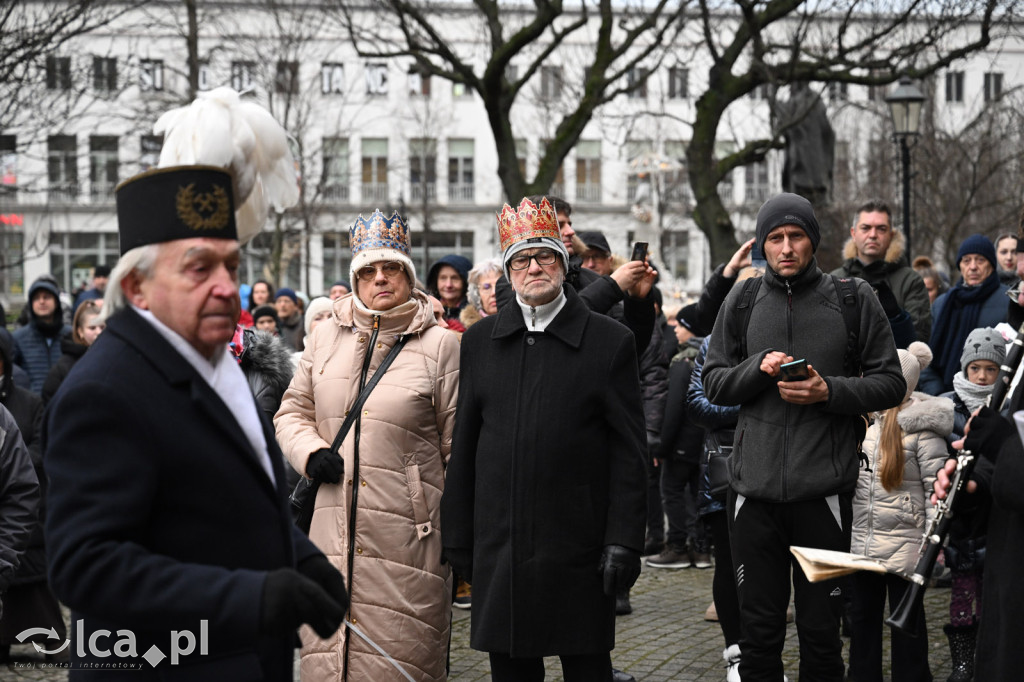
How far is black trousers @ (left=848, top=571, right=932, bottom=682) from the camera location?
5.87 metres

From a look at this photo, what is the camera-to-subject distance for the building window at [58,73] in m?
12.4

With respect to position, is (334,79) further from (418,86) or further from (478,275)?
(478,275)

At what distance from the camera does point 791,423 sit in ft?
17.2

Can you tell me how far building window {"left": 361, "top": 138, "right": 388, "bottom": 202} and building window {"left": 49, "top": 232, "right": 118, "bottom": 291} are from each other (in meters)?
12.2

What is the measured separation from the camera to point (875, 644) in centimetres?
593

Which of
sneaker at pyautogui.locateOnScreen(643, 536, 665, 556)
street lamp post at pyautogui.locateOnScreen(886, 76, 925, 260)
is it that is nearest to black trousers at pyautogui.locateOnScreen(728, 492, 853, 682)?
sneaker at pyautogui.locateOnScreen(643, 536, 665, 556)

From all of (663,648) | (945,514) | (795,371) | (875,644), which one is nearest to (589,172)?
(663,648)

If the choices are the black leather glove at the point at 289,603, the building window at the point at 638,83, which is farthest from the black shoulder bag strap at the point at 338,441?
the building window at the point at 638,83

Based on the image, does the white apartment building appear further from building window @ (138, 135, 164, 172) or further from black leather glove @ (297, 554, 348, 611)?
black leather glove @ (297, 554, 348, 611)

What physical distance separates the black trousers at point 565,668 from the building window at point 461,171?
177ft

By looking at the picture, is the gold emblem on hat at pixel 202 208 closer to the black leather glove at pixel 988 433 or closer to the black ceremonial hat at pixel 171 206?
the black ceremonial hat at pixel 171 206

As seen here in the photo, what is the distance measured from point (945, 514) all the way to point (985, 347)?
2.90 m

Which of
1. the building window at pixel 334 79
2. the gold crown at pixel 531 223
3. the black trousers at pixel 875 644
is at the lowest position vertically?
the black trousers at pixel 875 644

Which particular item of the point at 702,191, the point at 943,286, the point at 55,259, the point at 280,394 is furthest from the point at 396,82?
the point at 280,394
